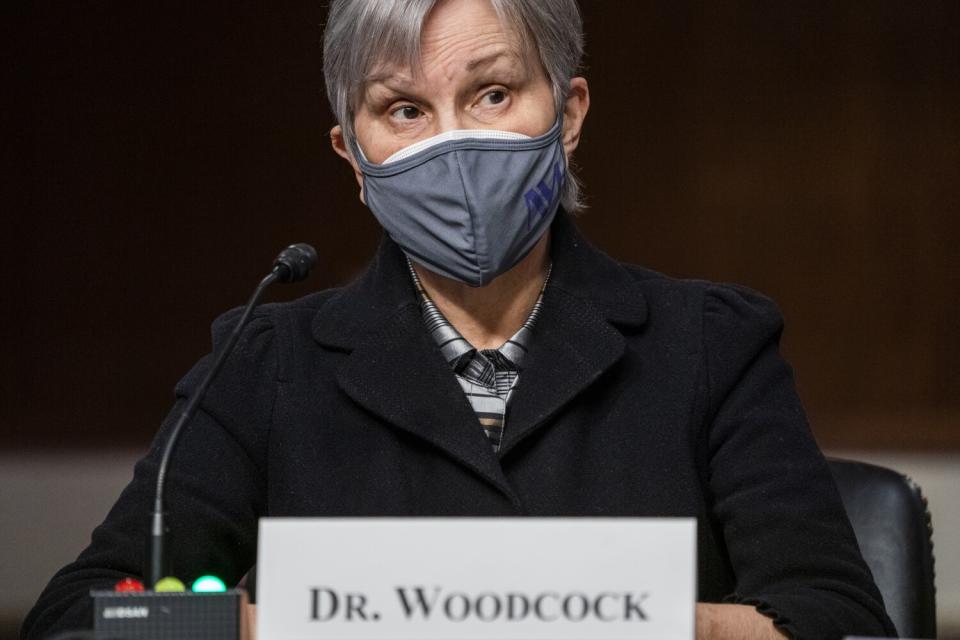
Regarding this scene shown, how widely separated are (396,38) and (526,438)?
0.50 meters

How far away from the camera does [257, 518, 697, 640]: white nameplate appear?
1028 mm

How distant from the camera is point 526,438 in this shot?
164 centimetres

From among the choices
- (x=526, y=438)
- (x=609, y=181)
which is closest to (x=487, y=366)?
(x=526, y=438)

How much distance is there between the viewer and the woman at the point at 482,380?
1.59 meters

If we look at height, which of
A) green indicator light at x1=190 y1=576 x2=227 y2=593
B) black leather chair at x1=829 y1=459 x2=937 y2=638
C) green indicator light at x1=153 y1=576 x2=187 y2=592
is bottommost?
black leather chair at x1=829 y1=459 x2=937 y2=638

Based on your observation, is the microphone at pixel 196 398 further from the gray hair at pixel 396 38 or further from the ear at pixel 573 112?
the ear at pixel 573 112

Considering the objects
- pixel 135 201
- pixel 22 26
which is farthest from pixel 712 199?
pixel 22 26

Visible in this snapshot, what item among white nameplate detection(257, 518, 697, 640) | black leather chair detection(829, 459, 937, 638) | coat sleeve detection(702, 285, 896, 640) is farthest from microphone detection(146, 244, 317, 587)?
black leather chair detection(829, 459, 937, 638)

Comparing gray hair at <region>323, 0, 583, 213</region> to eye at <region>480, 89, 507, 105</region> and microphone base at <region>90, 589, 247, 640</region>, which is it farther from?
microphone base at <region>90, 589, 247, 640</region>

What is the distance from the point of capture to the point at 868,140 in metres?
4.07

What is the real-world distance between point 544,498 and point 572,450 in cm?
7

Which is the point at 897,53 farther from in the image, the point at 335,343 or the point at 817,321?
the point at 335,343

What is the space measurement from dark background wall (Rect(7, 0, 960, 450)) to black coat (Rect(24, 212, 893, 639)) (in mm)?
2321

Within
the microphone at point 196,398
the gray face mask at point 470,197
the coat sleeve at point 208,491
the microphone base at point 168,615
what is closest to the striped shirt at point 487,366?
the gray face mask at point 470,197
